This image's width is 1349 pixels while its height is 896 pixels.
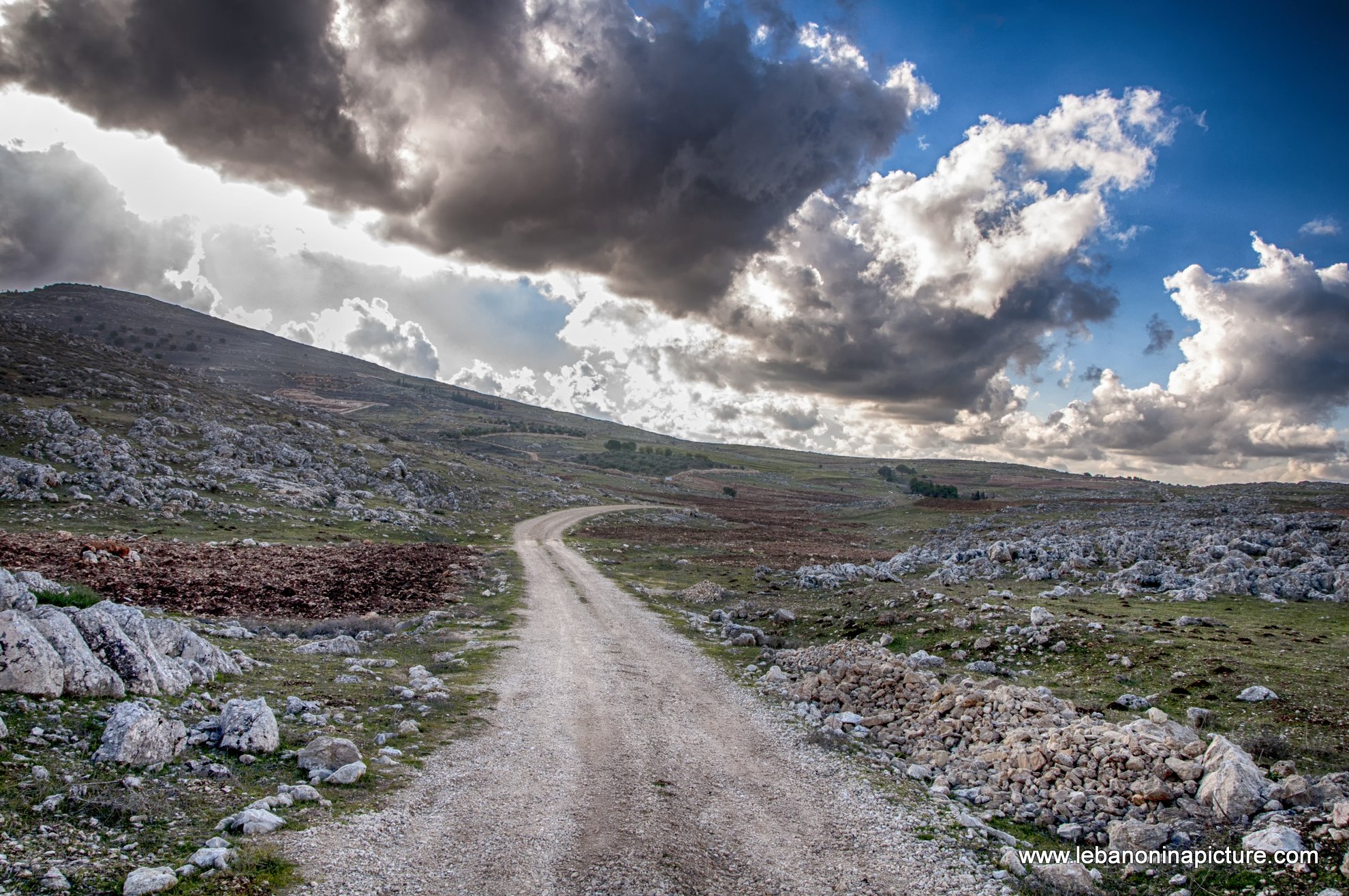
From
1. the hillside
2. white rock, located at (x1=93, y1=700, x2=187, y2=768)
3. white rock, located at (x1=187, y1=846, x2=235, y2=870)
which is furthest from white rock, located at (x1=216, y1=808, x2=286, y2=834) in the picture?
the hillside

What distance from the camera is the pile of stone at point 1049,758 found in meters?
9.45

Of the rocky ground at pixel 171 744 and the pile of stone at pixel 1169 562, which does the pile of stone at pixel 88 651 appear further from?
the pile of stone at pixel 1169 562

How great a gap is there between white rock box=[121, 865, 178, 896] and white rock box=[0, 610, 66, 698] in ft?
18.3

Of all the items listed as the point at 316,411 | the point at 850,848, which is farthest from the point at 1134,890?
the point at 316,411

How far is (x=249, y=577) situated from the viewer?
27.6 m

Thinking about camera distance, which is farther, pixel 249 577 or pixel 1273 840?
pixel 249 577

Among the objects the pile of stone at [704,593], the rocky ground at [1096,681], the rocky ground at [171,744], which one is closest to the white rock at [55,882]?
the rocky ground at [171,744]

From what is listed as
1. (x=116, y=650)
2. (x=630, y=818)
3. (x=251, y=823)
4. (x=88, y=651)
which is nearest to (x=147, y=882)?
(x=251, y=823)

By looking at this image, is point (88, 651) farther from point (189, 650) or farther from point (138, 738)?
point (138, 738)

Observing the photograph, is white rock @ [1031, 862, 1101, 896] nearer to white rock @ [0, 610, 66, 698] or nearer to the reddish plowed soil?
white rock @ [0, 610, 66, 698]

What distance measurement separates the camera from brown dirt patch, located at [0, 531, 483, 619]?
2202cm

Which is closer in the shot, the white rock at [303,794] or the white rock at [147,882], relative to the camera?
the white rock at [147,882]

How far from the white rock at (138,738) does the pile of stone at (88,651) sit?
55.5 inches

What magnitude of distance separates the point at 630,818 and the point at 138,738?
784 cm
